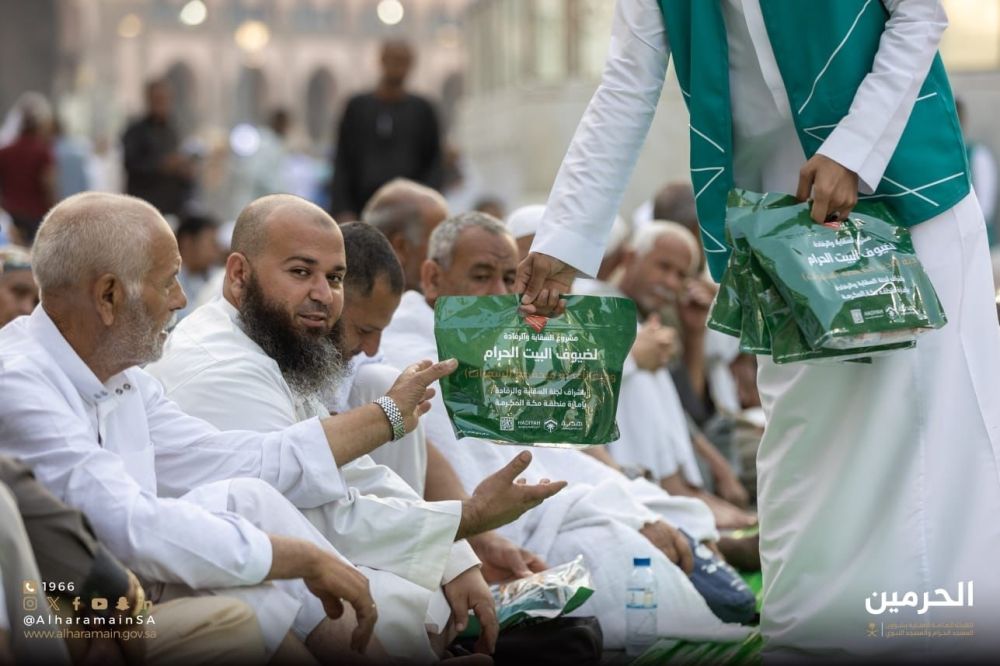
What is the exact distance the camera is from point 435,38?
7850 centimetres

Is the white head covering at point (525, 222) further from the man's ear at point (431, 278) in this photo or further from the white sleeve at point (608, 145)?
the white sleeve at point (608, 145)

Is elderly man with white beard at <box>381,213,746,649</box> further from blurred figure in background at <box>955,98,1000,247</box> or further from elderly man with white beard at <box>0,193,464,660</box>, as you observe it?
blurred figure in background at <box>955,98,1000,247</box>

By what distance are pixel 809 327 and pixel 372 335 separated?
1.66m

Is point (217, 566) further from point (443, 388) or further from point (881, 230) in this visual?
point (881, 230)

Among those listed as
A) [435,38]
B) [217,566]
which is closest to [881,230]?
[217,566]

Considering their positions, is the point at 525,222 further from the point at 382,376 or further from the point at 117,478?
the point at 117,478

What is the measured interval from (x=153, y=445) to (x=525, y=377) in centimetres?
88

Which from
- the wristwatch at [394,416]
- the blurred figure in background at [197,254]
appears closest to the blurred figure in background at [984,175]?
the blurred figure in background at [197,254]

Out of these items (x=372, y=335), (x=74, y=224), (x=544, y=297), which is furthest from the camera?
(x=372, y=335)

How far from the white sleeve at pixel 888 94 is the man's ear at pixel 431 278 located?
6.36 feet

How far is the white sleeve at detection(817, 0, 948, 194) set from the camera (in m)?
3.71

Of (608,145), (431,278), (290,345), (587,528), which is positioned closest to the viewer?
(608,145)

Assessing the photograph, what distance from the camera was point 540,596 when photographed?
445 cm

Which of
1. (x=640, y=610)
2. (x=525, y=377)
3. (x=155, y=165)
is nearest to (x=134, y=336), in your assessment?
(x=525, y=377)
